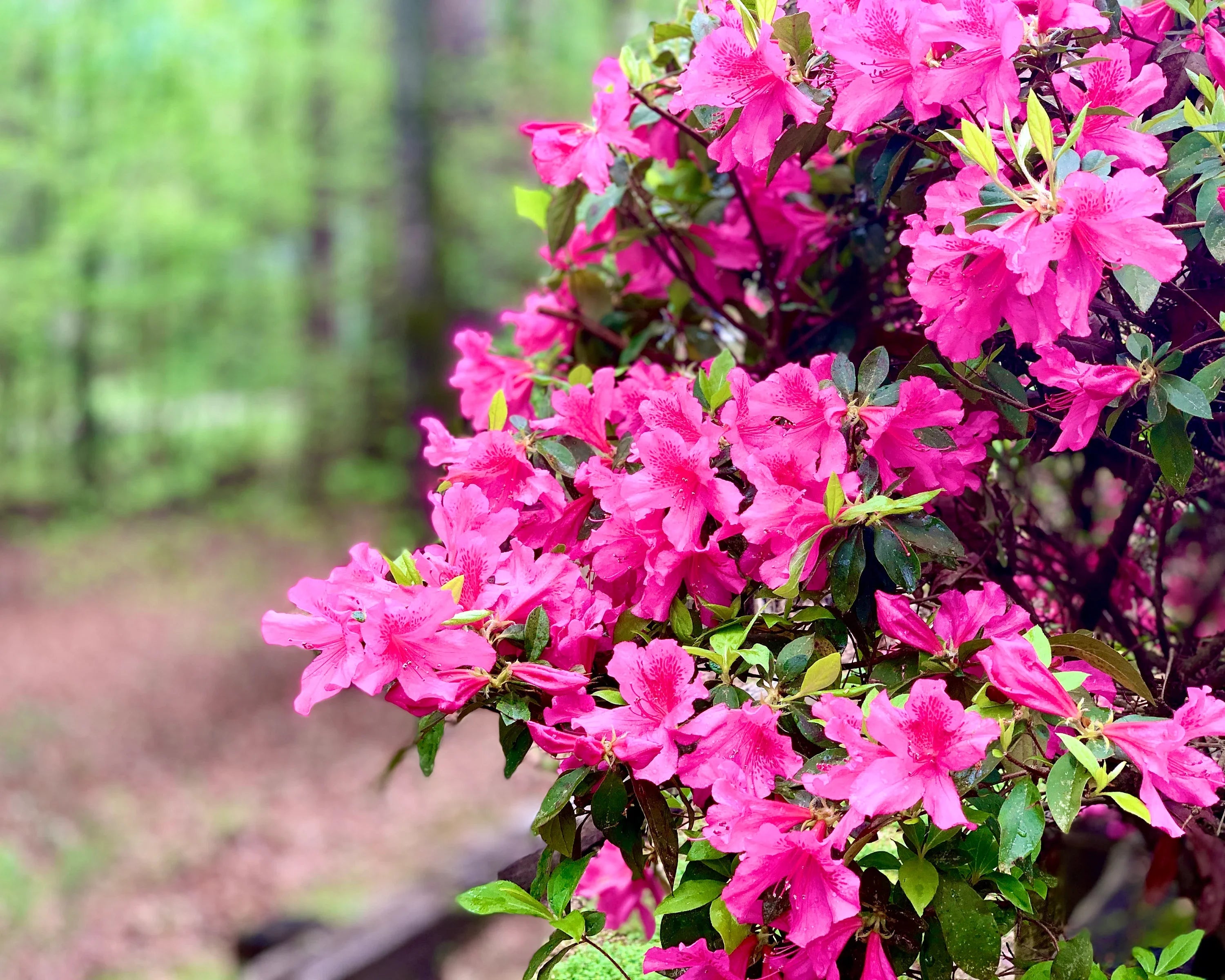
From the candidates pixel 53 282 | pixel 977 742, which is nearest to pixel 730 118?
pixel 977 742

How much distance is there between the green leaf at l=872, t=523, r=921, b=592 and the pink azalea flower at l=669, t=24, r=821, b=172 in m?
0.31

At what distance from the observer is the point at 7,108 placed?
7633 millimetres

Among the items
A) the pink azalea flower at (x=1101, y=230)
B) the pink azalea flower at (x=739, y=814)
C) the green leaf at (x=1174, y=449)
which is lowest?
the pink azalea flower at (x=739, y=814)

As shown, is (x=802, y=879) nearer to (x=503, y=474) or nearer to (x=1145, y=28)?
(x=503, y=474)

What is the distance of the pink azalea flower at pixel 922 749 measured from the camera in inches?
24.5

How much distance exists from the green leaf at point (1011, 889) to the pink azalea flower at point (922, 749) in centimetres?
16

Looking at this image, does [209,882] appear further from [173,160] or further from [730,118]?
[173,160]

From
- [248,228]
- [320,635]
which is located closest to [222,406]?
[248,228]

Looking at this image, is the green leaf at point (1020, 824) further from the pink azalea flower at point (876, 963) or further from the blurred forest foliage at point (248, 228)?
the blurred forest foliage at point (248, 228)

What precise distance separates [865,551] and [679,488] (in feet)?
0.47

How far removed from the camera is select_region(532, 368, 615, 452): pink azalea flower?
2.97 ft

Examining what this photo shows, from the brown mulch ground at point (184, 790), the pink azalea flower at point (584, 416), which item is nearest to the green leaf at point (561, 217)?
the pink azalea flower at point (584, 416)

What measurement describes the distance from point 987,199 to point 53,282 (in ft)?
27.9

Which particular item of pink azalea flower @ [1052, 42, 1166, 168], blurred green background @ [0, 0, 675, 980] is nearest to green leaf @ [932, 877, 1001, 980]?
pink azalea flower @ [1052, 42, 1166, 168]
